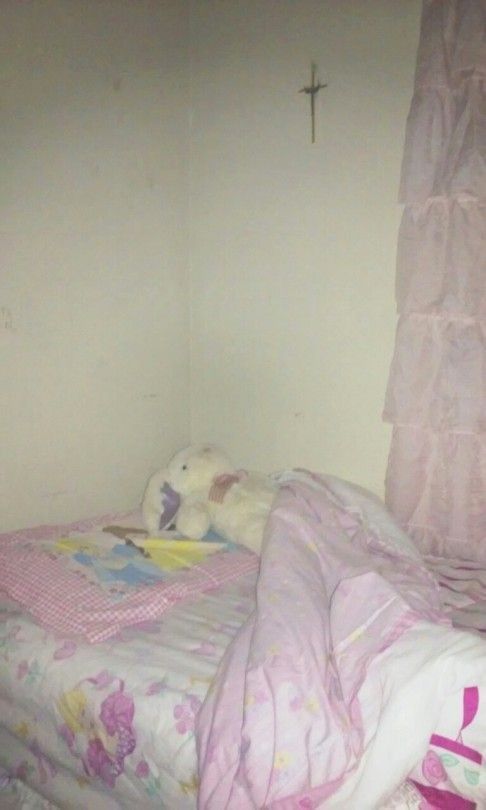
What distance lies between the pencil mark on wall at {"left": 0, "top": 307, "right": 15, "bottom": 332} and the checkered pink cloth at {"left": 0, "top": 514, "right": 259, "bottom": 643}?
0.59 metres

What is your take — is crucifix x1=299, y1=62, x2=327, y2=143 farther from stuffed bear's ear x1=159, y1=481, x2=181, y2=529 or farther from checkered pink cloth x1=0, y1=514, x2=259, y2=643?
checkered pink cloth x1=0, y1=514, x2=259, y2=643

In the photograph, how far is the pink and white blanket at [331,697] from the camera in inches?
39.8

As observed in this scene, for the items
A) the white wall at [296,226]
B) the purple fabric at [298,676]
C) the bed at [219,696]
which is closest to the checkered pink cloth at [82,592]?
the bed at [219,696]

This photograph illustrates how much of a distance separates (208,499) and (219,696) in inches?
33.8

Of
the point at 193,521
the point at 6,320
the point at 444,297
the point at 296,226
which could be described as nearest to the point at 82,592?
the point at 193,521

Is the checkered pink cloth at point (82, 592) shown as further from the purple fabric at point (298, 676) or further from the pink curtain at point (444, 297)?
the pink curtain at point (444, 297)

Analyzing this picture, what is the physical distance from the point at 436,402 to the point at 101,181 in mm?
1224

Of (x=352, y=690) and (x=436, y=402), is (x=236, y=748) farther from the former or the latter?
(x=436, y=402)

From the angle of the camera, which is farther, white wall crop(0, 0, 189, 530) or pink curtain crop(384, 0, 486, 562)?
white wall crop(0, 0, 189, 530)

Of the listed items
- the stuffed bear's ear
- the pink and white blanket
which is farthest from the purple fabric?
the stuffed bear's ear

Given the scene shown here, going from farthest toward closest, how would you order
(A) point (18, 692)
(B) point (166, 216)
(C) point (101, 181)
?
1. (B) point (166, 216)
2. (C) point (101, 181)
3. (A) point (18, 692)

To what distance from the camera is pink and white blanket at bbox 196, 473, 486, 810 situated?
3.32 ft

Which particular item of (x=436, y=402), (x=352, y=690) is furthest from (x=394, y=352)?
(x=352, y=690)

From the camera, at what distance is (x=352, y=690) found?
3.72 ft
